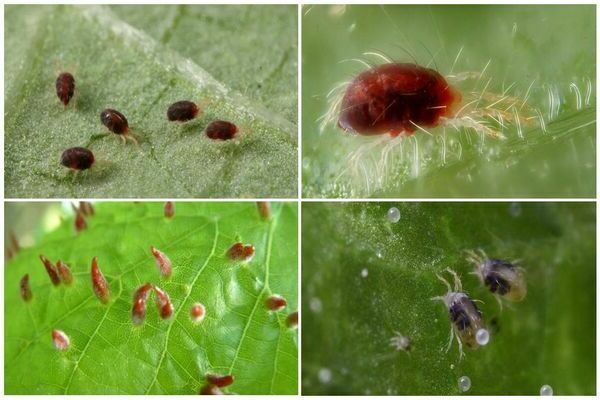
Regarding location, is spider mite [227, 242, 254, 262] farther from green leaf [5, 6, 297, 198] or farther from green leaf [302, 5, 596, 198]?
green leaf [302, 5, 596, 198]

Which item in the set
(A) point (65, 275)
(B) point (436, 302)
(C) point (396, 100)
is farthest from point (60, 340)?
(C) point (396, 100)

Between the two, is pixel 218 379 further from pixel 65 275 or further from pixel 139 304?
pixel 65 275

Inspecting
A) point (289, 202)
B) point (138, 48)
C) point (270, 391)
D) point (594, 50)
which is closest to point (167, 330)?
point (270, 391)

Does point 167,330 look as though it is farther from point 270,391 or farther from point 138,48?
point 138,48

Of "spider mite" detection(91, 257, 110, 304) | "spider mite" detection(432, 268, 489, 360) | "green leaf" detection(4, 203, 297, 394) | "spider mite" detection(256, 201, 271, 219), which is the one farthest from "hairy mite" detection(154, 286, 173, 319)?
"spider mite" detection(432, 268, 489, 360)

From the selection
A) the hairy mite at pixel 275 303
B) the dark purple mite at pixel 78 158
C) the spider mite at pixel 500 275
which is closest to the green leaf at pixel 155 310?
the hairy mite at pixel 275 303

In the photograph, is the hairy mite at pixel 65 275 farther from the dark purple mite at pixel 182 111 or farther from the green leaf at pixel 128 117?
the dark purple mite at pixel 182 111
